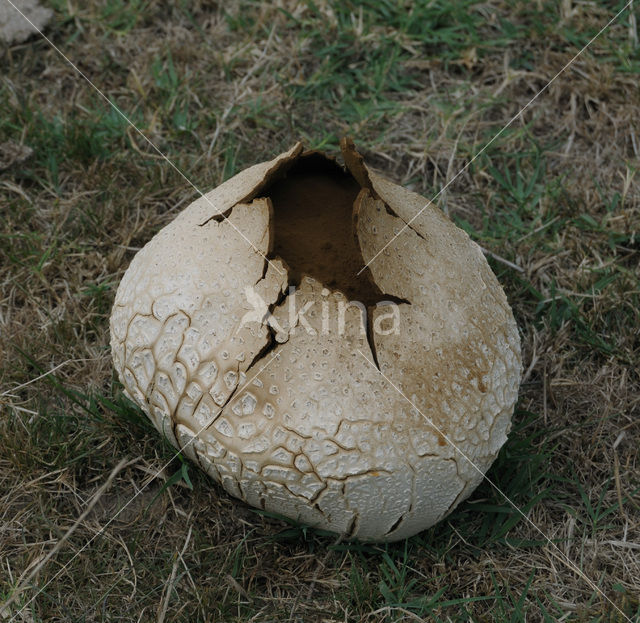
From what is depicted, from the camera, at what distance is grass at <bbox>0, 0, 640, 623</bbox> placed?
221cm

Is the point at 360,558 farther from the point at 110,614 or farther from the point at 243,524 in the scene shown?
the point at 110,614

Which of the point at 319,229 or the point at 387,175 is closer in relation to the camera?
the point at 319,229

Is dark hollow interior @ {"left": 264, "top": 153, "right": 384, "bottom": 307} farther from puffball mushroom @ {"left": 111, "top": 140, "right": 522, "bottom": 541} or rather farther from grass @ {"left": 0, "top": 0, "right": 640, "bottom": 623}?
grass @ {"left": 0, "top": 0, "right": 640, "bottom": 623}

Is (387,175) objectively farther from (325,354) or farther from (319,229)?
(325,354)

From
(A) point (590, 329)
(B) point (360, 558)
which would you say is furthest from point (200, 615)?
(A) point (590, 329)

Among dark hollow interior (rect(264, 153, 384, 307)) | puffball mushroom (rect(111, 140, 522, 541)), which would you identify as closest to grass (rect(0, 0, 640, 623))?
puffball mushroom (rect(111, 140, 522, 541))

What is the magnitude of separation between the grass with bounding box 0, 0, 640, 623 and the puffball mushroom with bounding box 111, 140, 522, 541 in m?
0.24

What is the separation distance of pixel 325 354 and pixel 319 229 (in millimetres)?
305

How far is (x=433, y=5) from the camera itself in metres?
3.58

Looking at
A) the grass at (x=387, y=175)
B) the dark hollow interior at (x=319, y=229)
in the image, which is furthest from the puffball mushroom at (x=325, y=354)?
the grass at (x=387, y=175)

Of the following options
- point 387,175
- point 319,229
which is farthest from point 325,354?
point 387,175

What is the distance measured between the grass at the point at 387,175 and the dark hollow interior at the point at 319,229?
0.71m

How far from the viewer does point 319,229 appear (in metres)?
1.98

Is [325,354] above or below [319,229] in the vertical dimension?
below
